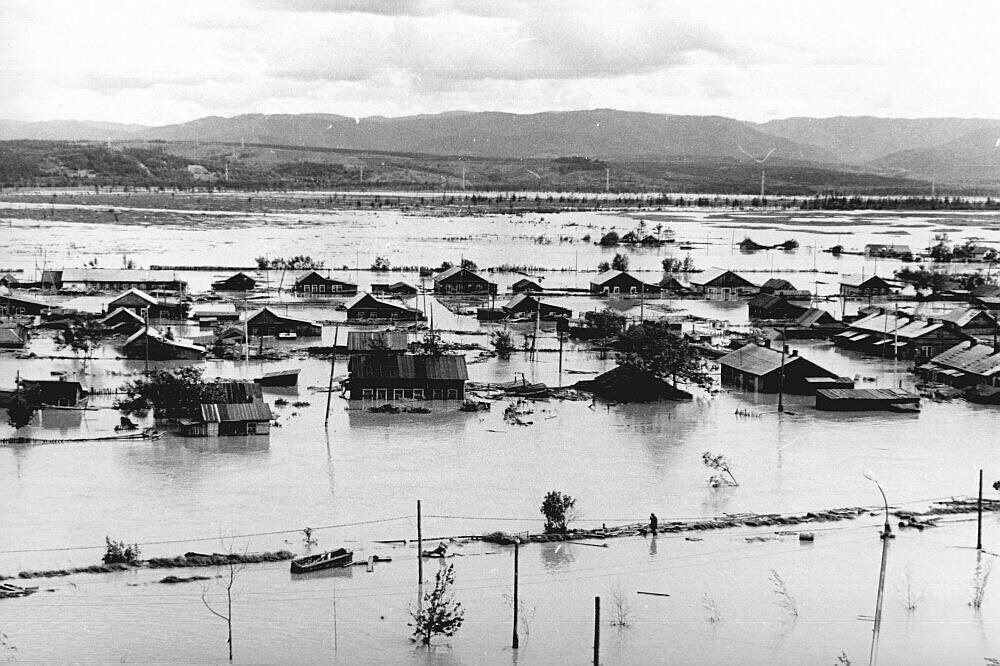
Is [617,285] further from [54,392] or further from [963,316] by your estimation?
[54,392]

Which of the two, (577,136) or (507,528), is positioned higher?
(577,136)

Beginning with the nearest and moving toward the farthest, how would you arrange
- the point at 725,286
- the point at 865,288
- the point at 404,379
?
the point at 404,379, the point at 865,288, the point at 725,286

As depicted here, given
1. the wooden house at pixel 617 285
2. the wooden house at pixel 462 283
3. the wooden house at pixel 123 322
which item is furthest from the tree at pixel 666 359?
the wooden house at pixel 617 285

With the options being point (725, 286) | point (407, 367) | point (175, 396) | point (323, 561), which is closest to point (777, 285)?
point (725, 286)

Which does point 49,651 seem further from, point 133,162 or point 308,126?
point 308,126

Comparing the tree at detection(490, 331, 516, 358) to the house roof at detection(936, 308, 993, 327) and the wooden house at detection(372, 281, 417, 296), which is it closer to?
the wooden house at detection(372, 281, 417, 296)

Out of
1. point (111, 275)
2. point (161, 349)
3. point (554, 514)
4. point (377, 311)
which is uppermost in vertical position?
point (111, 275)

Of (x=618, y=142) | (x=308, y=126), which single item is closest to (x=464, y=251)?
(x=618, y=142)
